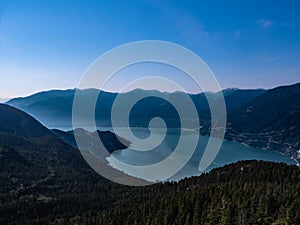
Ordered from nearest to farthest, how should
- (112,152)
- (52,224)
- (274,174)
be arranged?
(274,174) → (52,224) → (112,152)

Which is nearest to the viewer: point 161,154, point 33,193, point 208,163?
point 33,193

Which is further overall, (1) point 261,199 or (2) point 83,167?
(2) point 83,167

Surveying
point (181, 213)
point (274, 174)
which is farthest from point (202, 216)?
point (274, 174)

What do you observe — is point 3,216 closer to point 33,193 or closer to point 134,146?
point 33,193

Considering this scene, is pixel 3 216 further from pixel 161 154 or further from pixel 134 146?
pixel 134 146

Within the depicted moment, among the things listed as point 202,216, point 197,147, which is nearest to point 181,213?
point 202,216

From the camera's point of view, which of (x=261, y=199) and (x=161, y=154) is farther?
(x=161, y=154)

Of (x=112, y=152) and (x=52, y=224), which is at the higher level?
(x=112, y=152)

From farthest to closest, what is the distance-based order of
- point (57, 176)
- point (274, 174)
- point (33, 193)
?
point (57, 176) → point (33, 193) → point (274, 174)

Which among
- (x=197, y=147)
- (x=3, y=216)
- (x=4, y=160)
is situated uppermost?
(x=197, y=147)
